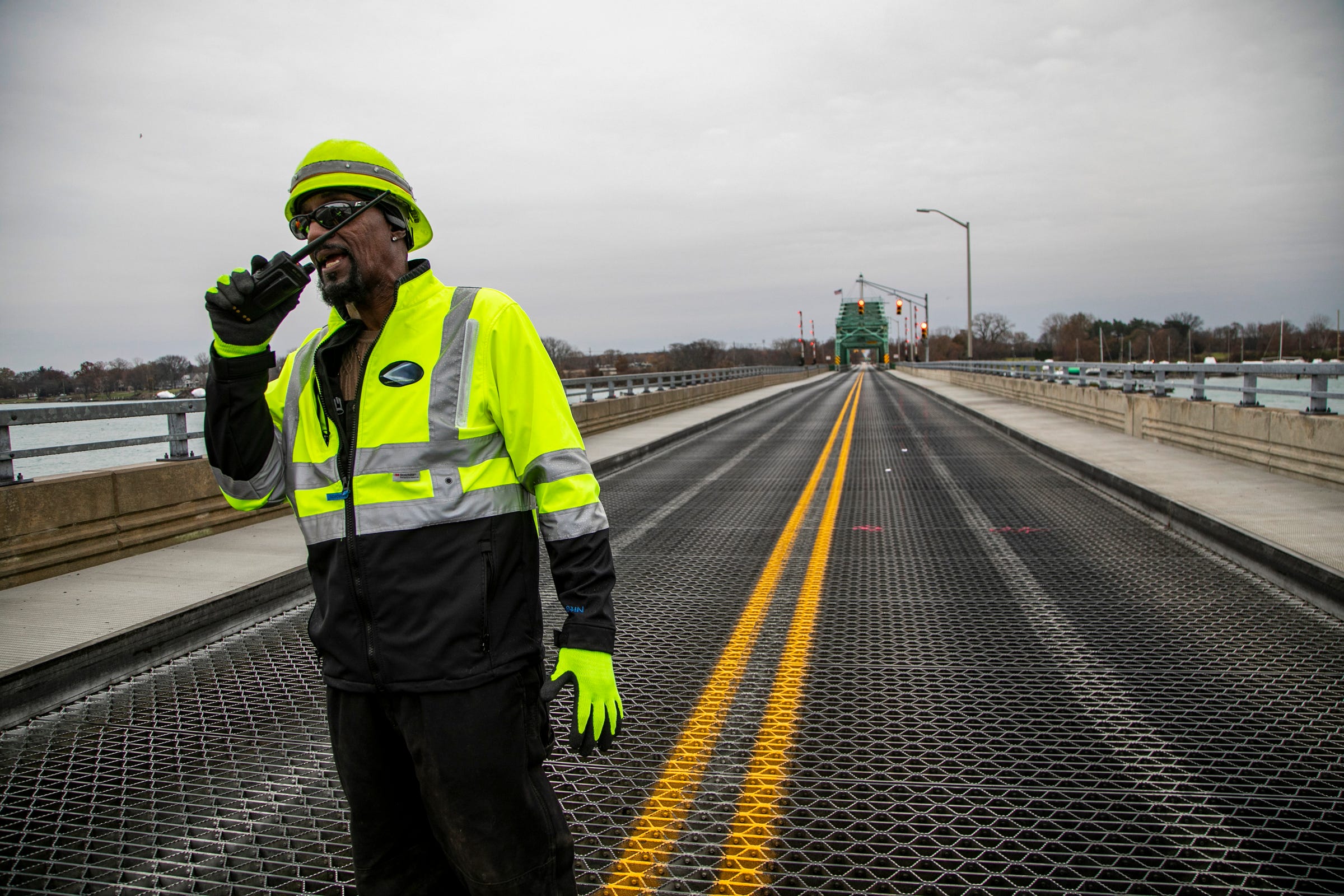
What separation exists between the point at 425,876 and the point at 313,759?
6.78 ft

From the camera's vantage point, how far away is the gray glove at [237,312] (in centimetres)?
213

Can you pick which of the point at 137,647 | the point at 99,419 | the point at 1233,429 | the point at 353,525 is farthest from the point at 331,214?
the point at 1233,429

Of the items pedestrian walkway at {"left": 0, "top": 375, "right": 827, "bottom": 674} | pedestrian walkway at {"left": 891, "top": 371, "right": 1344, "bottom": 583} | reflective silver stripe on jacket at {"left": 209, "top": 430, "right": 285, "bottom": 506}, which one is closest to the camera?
reflective silver stripe on jacket at {"left": 209, "top": 430, "right": 285, "bottom": 506}

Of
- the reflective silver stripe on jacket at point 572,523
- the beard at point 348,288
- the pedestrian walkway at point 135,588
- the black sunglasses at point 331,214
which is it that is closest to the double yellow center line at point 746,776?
the reflective silver stripe on jacket at point 572,523

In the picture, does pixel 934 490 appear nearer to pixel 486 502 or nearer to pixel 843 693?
pixel 843 693

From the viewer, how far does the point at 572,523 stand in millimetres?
2133

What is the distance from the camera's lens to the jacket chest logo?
7.02 feet

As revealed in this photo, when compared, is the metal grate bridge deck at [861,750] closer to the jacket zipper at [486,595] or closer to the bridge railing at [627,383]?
the jacket zipper at [486,595]

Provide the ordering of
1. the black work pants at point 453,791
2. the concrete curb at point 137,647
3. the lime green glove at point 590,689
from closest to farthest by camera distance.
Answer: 1. the black work pants at point 453,791
2. the lime green glove at point 590,689
3. the concrete curb at point 137,647

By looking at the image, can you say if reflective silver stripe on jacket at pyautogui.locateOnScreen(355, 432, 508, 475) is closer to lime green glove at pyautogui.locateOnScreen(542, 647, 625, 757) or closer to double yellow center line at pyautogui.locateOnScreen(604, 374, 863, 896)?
lime green glove at pyautogui.locateOnScreen(542, 647, 625, 757)

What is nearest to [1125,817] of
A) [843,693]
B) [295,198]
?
[843,693]

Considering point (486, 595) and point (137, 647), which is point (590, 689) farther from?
point (137, 647)

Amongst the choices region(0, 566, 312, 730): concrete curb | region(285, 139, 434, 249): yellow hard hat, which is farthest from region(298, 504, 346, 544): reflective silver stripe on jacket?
region(0, 566, 312, 730): concrete curb

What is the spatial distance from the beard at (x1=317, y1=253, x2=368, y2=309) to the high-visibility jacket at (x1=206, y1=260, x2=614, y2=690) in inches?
3.5
